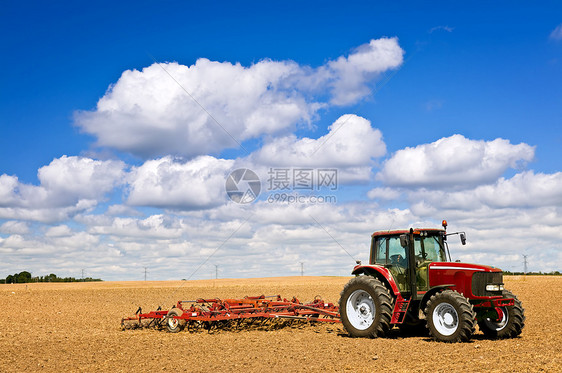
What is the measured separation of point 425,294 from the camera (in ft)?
44.4

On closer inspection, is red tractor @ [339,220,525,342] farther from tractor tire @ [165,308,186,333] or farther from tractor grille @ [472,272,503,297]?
tractor tire @ [165,308,186,333]

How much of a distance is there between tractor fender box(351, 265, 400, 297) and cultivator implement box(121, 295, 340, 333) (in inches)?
63.7

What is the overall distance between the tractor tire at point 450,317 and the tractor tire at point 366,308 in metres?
1.16

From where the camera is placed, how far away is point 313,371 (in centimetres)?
1020

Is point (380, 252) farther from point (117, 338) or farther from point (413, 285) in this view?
point (117, 338)

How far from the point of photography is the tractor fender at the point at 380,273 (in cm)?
1427

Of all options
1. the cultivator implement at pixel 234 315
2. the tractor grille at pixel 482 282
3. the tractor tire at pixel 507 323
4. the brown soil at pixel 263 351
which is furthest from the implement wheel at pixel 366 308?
the tractor tire at pixel 507 323

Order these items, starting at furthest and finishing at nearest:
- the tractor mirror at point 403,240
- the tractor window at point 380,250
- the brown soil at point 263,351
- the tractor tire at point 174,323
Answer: the tractor tire at point 174,323 → the tractor window at point 380,250 → the tractor mirror at point 403,240 → the brown soil at point 263,351

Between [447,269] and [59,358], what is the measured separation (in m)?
9.43

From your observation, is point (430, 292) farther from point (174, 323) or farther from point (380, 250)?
point (174, 323)

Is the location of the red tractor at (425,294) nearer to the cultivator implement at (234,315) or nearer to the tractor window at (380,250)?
the tractor window at (380,250)

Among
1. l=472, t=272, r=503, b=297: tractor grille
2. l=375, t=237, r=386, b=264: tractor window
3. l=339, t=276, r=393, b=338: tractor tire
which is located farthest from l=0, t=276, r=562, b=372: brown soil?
l=375, t=237, r=386, b=264: tractor window

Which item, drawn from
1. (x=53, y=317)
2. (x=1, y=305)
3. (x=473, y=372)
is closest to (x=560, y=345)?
(x=473, y=372)

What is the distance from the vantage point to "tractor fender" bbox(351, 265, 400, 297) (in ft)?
46.8
